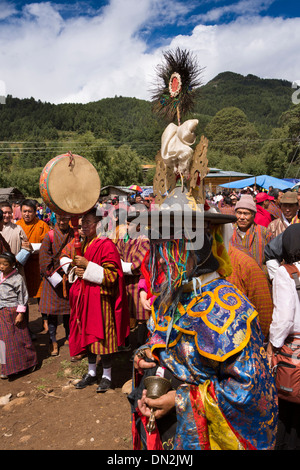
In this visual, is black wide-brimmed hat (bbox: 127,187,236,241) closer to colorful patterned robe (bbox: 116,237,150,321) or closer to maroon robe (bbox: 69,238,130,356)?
maroon robe (bbox: 69,238,130,356)

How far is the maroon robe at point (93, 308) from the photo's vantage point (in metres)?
4.10

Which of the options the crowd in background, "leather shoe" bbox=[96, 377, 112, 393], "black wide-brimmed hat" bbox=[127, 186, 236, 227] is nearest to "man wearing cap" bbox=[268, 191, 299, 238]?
the crowd in background

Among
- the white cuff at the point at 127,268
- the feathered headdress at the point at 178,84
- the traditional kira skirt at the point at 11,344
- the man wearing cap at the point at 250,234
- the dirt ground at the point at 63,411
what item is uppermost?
the feathered headdress at the point at 178,84

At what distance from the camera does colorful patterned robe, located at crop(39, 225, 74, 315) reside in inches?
219

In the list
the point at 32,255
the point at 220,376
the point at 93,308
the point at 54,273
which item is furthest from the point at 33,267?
the point at 220,376

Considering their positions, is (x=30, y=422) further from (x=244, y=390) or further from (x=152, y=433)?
(x=244, y=390)

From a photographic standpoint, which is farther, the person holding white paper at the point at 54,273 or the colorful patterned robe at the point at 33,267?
the colorful patterned robe at the point at 33,267

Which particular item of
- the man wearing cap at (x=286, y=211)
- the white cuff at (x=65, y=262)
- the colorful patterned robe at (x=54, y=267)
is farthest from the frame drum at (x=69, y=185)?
the man wearing cap at (x=286, y=211)

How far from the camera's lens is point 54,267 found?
18.4ft

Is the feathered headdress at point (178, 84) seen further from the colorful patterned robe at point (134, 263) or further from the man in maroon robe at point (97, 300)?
the colorful patterned robe at point (134, 263)

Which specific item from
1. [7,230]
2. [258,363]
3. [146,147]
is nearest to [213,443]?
[258,363]

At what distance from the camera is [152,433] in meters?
2.03

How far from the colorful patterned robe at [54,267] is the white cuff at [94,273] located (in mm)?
1738
